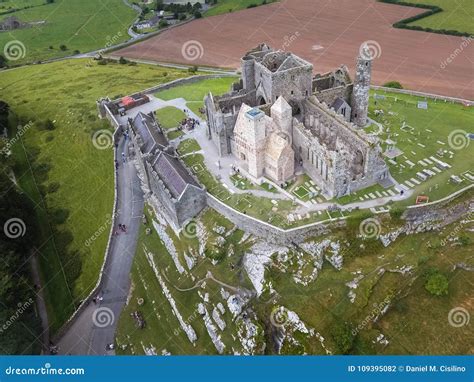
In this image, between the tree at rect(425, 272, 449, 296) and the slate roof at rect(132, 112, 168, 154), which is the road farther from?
the tree at rect(425, 272, 449, 296)

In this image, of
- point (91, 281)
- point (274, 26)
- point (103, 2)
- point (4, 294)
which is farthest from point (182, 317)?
point (103, 2)

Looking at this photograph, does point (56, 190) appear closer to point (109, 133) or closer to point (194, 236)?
point (109, 133)

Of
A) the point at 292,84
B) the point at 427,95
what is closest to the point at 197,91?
the point at 292,84

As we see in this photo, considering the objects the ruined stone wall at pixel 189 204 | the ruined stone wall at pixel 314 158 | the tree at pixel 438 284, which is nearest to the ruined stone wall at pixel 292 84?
the ruined stone wall at pixel 314 158

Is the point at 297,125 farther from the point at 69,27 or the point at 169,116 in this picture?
the point at 69,27

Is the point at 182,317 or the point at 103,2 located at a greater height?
the point at 103,2

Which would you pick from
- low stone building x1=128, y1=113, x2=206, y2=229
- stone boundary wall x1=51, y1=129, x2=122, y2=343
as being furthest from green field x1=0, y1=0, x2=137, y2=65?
stone boundary wall x1=51, y1=129, x2=122, y2=343

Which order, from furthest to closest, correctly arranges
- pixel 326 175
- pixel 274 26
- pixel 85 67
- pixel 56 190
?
1. pixel 274 26
2. pixel 85 67
3. pixel 56 190
4. pixel 326 175
